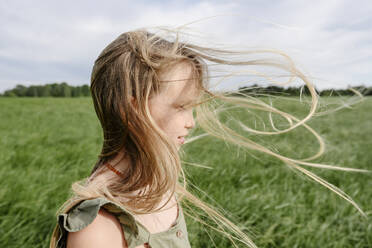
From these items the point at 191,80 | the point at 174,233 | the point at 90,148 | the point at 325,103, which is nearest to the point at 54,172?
the point at 90,148

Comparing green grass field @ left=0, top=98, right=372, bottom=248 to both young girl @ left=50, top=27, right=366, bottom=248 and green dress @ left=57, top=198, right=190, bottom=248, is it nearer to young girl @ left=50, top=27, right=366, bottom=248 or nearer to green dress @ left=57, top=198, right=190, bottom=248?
young girl @ left=50, top=27, right=366, bottom=248

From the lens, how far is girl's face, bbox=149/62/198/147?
1.29m

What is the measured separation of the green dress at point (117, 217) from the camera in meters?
1.10

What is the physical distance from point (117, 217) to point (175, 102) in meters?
0.48

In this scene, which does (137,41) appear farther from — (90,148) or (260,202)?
(90,148)

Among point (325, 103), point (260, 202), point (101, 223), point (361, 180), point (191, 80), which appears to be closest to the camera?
point (101, 223)

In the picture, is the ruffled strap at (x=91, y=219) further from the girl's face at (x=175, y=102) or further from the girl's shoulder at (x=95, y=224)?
the girl's face at (x=175, y=102)

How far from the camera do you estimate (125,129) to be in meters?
1.26

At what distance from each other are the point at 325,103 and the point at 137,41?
0.89 metres

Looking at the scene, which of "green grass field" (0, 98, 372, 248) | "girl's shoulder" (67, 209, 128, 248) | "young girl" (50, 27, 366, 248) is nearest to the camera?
"girl's shoulder" (67, 209, 128, 248)

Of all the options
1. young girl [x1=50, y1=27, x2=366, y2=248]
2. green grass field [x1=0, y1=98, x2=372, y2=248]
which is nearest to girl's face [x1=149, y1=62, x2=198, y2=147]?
young girl [x1=50, y1=27, x2=366, y2=248]

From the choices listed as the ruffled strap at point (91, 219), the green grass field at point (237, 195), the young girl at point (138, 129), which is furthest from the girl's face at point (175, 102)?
the green grass field at point (237, 195)

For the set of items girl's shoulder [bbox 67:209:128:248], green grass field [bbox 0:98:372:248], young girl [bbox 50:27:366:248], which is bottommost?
green grass field [bbox 0:98:372:248]

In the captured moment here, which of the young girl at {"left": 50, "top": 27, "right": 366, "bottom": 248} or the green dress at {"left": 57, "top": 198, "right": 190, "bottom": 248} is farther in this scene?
the young girl at {"left": 50, "top": 27, "right": 366, "bottom": 248}
